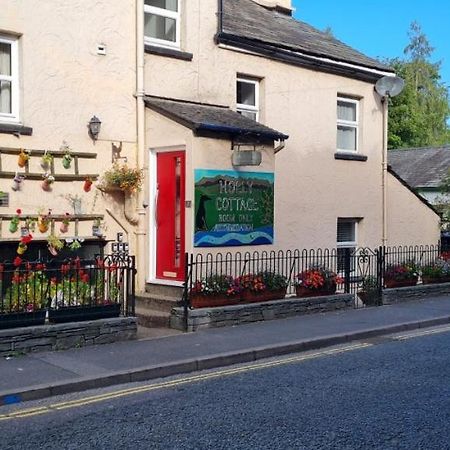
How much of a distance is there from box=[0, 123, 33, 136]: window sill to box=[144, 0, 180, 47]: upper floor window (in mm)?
3028

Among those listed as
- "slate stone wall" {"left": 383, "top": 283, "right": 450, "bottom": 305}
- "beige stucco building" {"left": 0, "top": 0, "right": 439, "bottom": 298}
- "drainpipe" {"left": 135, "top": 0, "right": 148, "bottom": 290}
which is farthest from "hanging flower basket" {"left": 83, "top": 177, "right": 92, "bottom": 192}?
"slate stone wall" {"left": 383, "top": 283, "right": 450, "bottom": 305}

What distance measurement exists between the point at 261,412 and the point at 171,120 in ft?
21.5

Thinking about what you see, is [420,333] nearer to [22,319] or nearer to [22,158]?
[22,319]

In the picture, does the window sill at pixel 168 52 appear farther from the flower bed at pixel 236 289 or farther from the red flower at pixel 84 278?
the red flower at pixel 84 278

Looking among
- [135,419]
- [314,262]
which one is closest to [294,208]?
[314,262]

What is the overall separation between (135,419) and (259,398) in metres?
1.39

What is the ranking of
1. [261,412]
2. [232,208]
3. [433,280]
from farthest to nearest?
[433,280], [232,208], [261,412]

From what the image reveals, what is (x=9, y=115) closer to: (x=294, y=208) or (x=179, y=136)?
(x=179, y=136)

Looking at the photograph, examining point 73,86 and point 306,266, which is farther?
point 306,266

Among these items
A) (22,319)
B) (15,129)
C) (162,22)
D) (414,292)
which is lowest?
(414,292)

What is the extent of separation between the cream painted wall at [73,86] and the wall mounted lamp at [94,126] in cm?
9

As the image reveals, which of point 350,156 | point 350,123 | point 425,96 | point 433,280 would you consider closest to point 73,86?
point 350,156

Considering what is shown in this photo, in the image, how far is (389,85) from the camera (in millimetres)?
16531

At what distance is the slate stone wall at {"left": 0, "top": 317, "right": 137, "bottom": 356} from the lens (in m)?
8.77
